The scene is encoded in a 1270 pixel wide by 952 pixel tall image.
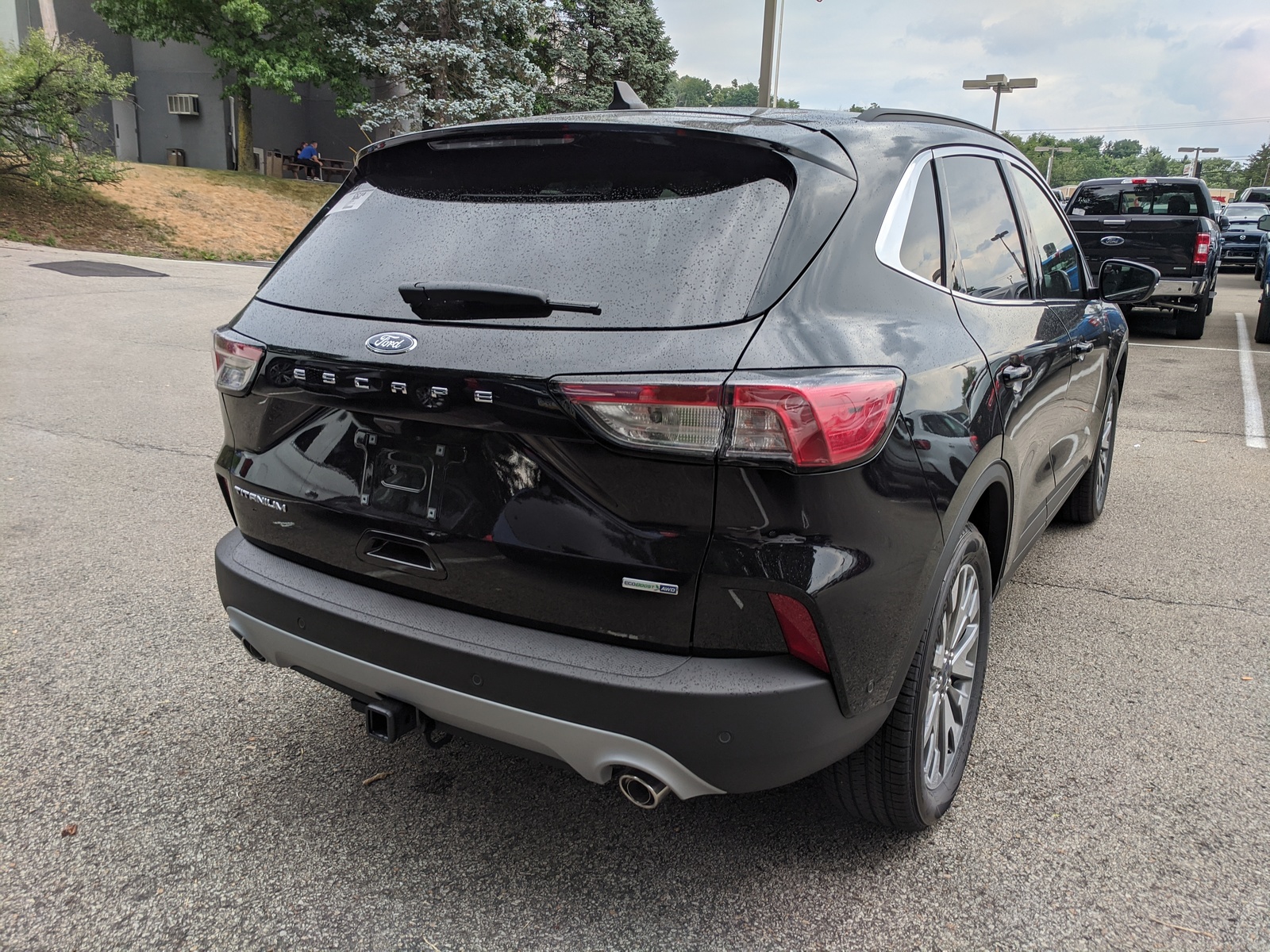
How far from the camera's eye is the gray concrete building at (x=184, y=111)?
30.8 meters

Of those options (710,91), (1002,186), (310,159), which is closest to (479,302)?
(1002,186)

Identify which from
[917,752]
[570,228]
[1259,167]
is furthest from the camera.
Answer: [1259,167]

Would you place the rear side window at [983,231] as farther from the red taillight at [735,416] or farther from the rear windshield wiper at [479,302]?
the rear windshield wiper at [479,302]

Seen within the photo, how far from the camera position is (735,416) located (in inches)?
71.4

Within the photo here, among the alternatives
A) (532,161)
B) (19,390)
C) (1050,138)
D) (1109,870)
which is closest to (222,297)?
(19,390)

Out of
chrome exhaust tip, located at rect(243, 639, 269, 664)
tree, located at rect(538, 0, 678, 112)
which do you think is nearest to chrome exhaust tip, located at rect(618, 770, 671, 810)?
chrome exhaust tip, located at rect(243, 639, 269, 664)

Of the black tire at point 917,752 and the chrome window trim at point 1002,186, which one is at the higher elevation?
the chrome window trim at point 1002,186

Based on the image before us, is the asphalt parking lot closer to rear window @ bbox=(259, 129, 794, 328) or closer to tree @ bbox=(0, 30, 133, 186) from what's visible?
rear window @ bbox=(259, 129, 794, 328)

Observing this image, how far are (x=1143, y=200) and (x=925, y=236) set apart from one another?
40.4 ft


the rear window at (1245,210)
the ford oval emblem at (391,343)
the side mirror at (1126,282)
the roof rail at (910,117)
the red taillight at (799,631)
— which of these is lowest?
the red taillight at (799,631)

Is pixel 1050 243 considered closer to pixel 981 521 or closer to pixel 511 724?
pixel 981 521

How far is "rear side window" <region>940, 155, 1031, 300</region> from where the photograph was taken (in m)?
2.72

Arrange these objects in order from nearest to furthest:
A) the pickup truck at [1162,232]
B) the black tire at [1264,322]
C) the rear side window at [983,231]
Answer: the rear side window at [983,231]
the pickup truck at [1162,232]
the black tire at [1264,322]

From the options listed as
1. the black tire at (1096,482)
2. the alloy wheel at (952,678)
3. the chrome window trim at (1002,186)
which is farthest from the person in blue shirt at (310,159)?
the alloy wheel at (952,678)
